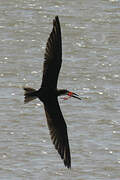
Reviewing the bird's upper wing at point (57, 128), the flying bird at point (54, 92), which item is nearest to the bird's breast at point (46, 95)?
the flying bird at point (54, 92)

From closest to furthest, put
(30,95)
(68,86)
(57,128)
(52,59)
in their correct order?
(30,95) → (52,59) → (57,128) → (68,86)

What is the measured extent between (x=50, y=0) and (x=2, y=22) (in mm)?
4743

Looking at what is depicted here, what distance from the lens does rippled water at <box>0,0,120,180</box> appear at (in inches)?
689

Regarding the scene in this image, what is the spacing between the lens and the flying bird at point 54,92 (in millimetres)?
9844

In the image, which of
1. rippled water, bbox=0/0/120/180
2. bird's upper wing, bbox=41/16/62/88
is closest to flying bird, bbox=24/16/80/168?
bird's upper wing, bbox=41/16/62/88

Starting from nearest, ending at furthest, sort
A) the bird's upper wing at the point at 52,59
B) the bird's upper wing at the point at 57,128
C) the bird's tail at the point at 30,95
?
the bird's tail at the point at 30,95
the bird's upper wing at the point at 52,59
the bird's upper wing at the point at 57,128

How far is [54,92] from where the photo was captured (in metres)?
9.91

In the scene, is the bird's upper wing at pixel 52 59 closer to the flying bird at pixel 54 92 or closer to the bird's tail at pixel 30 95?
the flying bird at pixel 54 92

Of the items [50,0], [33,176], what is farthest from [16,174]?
[50,0]

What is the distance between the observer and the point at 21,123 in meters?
19.8

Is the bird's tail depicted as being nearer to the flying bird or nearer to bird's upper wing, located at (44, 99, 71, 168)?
the flying bird

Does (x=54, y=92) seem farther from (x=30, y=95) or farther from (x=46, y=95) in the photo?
(x=30, y=95)

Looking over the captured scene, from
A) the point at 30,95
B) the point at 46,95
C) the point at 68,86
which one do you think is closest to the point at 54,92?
the point at 46,95

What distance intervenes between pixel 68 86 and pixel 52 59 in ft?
40.8
